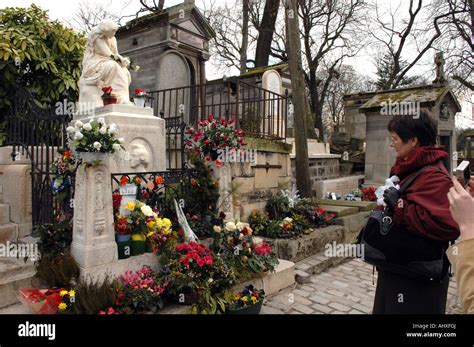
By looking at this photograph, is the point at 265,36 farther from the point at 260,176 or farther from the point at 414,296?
the point at 414,296

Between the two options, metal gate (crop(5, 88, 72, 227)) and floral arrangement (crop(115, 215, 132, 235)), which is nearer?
floral arrangement (crop(115, 215, 132, 235))

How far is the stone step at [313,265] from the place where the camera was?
505cm

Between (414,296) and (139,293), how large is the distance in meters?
2.34

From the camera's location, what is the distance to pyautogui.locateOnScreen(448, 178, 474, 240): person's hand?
4.35 ft

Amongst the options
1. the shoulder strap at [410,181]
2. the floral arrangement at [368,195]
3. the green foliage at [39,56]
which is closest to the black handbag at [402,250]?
the shoulder strap at [410,181]

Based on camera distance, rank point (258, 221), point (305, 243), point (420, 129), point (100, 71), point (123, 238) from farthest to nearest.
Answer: point (258, 221) < point (305, 243) < point (100, 71) < point (123, 238) < point (420, 129)

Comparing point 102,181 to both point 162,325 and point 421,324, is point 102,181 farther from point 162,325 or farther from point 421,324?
point 421,324

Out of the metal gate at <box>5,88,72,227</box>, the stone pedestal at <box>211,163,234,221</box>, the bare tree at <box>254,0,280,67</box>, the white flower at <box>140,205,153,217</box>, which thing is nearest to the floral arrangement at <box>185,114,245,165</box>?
the stone pedestal at <box>211,163,234,221</box>

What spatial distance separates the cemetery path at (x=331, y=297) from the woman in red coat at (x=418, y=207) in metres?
1.42

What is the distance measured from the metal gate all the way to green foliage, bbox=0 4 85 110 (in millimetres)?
716

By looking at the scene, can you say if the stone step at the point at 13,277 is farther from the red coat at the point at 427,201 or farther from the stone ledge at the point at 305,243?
the red coat at the point at 427,201

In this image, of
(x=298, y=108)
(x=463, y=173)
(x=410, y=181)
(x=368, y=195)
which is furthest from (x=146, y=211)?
(x=368, y=195)

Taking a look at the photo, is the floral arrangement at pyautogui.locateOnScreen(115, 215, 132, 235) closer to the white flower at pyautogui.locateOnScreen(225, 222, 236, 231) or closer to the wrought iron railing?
the white flower at pyautogui.locateOnScreen(225, 222, 236, 231)

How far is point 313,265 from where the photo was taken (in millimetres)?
5465
